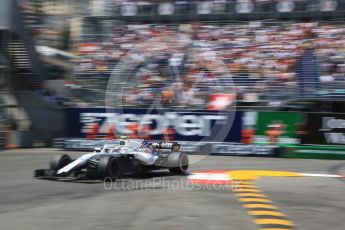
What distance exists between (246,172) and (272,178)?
115 cm

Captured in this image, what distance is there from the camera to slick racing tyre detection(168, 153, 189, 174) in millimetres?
12078

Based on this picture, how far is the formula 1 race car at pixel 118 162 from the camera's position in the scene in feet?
35.3

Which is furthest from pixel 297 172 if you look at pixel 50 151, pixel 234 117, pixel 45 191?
pixel 50 151

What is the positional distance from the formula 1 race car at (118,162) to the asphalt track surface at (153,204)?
260 millimetres

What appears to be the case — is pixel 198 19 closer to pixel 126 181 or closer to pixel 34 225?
pixel 126 181

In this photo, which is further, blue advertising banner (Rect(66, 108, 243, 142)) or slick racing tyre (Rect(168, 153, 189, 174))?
blue advertising banner (Rect(66, 108, 243, 142))

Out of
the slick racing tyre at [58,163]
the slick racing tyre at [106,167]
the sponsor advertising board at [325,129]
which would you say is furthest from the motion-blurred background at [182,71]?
the slick racing tyre at [106,167]

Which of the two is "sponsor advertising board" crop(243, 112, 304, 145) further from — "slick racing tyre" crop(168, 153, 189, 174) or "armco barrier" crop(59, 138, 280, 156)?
"slick racing tyre" crop(168, 153, 189, 174)

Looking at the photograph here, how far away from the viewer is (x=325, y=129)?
17.5 m

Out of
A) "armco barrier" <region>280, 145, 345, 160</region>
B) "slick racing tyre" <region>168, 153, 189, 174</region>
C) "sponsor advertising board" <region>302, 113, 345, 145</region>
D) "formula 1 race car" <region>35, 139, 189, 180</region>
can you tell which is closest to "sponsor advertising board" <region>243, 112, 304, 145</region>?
"sponsor advertising board" <region>302, 113, 345, 145</region>

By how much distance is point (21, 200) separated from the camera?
8695mm

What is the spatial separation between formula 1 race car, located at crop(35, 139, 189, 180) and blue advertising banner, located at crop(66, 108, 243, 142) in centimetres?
584

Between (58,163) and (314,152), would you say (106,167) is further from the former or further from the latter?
(314,152)

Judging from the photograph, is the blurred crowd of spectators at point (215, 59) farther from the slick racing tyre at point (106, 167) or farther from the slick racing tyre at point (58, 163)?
the slick racing tyre at point (106, 167)
